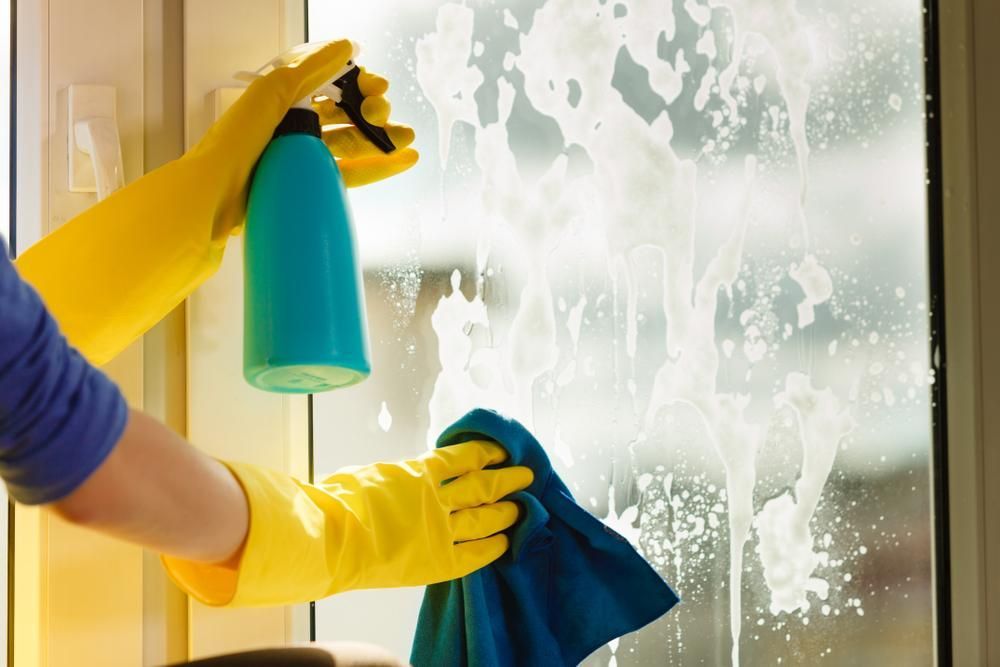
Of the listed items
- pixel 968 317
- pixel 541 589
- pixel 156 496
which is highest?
pixel 968 317

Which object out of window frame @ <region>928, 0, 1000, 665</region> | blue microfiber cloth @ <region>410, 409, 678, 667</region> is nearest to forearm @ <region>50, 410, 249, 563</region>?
blue microfiber cloth @ <region>410, 409, 678, 667</region>

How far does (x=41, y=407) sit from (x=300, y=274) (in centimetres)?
26

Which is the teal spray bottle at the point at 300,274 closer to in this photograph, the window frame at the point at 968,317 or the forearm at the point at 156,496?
the forearm at the point at 156,496

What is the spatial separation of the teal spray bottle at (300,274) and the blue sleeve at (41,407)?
22cm

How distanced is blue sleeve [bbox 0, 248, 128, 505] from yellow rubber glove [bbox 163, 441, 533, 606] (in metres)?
0.17

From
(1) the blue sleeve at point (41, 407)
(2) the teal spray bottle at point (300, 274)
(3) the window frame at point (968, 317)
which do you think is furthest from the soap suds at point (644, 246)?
(1) the blue sleeve at point (41, 407)

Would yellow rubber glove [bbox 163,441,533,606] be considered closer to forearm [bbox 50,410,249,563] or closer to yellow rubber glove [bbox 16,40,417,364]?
forearm [bbox 50,410,249,563]

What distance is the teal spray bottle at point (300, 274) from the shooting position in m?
0.65

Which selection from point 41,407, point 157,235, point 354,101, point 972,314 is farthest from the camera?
point 972,314

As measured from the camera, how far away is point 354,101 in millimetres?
755

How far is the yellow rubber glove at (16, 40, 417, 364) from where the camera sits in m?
0.65

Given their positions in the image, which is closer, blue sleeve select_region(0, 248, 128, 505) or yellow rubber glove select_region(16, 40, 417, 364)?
blue sleeve select_region(0, 248, 128, 505)

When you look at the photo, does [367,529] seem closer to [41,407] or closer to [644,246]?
[41,407]

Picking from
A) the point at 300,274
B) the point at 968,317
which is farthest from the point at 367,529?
the point at 968,317
